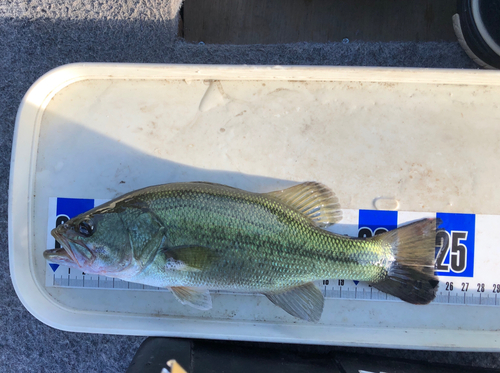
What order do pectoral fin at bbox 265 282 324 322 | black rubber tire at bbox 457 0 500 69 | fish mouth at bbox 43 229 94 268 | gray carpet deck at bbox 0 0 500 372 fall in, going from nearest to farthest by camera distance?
fish mouth at bbox 43 229 94 268, pectoral fin at bbox 265 282 324 322, black rubber tire at bbox 457 0 500 69, gray carpet deck at bbox 0 0 500 372

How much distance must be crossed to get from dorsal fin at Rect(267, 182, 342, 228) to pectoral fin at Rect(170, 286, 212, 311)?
1.42 ft

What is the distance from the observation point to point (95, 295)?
4.69 ft

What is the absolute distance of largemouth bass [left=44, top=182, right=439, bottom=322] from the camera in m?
1.10

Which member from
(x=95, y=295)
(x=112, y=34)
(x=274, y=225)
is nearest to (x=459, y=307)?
(x=274, y=225)

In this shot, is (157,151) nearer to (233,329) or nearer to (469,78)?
(233,329)

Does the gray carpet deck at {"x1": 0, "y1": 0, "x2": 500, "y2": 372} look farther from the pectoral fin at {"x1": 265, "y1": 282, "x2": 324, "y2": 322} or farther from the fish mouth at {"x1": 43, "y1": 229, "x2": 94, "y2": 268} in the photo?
the pectoral fin at {"x1": 265, "y1": 282, "x2": 324, "y2": 322}

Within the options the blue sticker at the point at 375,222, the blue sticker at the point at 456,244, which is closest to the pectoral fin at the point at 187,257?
the blue sticker at the point at 375,222

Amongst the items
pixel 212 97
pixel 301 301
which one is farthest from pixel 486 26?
pixel 301 301

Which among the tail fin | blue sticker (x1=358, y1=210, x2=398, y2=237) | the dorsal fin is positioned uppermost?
the dorsal fin

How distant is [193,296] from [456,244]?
1061 mm

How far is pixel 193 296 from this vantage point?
1.19 m

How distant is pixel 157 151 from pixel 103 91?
0.34 m

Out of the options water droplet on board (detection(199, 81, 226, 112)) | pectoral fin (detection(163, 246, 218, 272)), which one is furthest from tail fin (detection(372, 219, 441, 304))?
water droplet on board (detection(199, 81, 226, 112))

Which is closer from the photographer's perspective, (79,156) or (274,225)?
(274,225)
